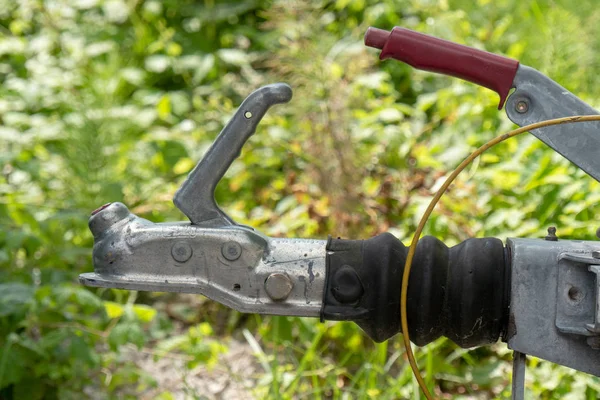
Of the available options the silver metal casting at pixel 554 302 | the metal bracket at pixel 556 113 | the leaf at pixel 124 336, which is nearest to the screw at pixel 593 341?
the silver metal casting at pixel 554 302

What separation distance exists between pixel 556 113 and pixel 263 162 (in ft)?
7.34

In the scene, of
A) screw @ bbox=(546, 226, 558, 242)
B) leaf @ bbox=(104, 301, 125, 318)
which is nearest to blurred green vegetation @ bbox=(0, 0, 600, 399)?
leaf @ bbox=(104, 301, 125, 318)

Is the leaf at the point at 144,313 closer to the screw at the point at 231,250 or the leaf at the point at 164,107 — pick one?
the screw at the point at 231,250

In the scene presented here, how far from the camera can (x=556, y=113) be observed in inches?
45.2

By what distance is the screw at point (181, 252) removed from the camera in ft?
3.67

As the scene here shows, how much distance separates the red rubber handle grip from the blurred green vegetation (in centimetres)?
114

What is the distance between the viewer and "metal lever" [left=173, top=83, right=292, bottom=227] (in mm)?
1173

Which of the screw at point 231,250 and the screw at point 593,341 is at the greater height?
the screw at point 231,250

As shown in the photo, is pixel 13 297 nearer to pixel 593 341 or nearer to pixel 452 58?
pixel 452 58

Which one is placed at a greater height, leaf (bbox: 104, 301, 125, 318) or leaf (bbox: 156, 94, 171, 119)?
leaf (bbox: 156, 94, 171, 119)

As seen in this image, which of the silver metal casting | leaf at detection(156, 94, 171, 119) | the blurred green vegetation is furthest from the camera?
leaf at detection(156, 94, 171, 119)

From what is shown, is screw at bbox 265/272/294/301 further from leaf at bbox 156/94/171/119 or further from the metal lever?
leaf at bbox 156/94/171/119

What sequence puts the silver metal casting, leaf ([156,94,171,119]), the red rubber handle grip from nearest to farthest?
the silver metal casting
the red rubber handle grip
leaf ([156,94,171,119])

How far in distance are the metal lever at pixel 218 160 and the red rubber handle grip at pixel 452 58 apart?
0.17 metres
